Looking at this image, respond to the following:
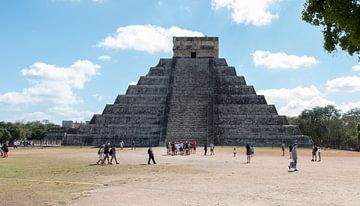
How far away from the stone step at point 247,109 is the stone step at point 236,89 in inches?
105

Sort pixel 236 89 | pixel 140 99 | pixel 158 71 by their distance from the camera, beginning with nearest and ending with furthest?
1. pixel 140 99
2. pixel 236 89
3. pixel 158 71

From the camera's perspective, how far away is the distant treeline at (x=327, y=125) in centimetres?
6975

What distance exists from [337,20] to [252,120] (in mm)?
40455

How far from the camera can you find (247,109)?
161 ft

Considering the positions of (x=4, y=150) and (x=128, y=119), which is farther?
(x=128, y=119)

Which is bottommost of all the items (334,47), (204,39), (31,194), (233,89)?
(31,194)

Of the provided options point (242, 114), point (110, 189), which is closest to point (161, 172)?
point (110, 189)

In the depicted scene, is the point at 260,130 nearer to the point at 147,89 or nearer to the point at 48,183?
the point at 147,89

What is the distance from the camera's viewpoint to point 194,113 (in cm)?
4803

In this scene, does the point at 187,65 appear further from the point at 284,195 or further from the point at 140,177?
the point at 284,195

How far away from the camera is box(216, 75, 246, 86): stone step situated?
176ft

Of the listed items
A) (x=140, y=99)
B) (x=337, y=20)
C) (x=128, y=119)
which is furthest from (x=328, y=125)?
(x=337, y=20)

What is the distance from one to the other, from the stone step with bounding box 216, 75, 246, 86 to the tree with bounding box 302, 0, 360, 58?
150 ft

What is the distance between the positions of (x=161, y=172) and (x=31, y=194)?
730 cm
